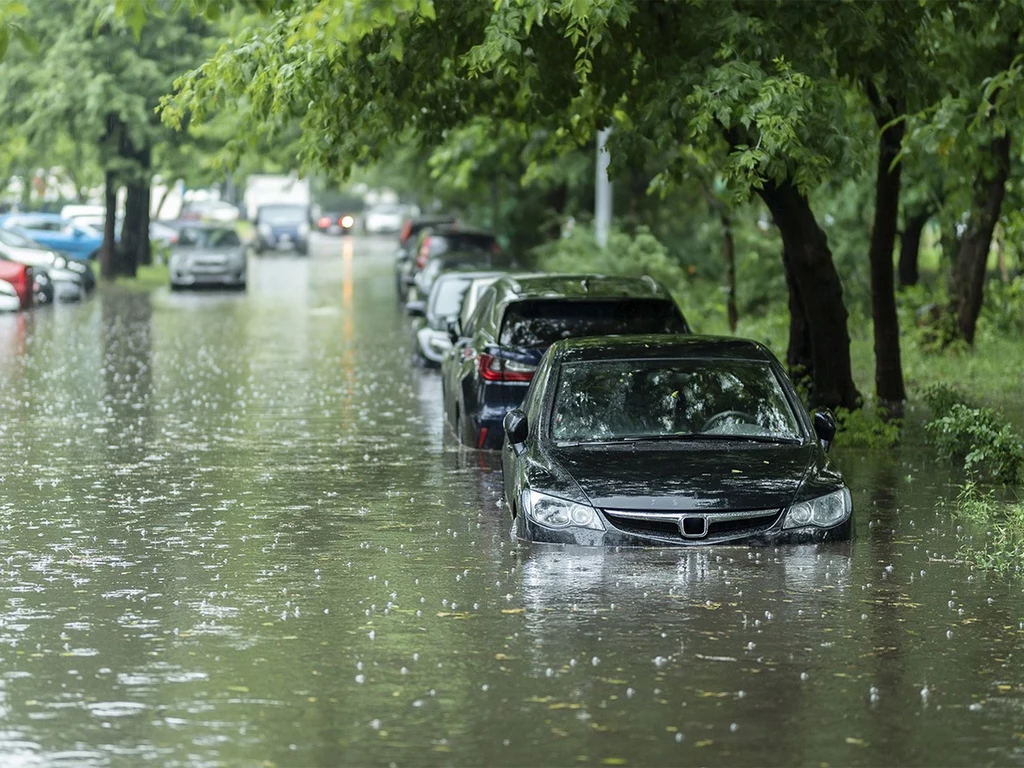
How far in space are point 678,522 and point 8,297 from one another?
29.5m

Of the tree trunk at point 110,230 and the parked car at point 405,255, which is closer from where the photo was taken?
the parked car at point 405,255

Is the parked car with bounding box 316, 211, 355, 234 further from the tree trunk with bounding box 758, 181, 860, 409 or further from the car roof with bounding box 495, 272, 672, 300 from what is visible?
the car roof with bounding box 495, 272, 672, 300

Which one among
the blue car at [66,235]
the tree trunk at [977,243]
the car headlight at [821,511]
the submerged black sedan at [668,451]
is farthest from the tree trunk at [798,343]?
the blue car at [66,235]

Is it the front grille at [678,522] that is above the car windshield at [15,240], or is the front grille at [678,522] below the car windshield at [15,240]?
below

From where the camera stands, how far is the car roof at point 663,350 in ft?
40.9

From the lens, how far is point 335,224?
382 feet

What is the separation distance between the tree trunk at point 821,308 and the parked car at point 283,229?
60958 mm

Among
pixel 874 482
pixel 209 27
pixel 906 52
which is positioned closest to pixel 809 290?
pixel 906 52

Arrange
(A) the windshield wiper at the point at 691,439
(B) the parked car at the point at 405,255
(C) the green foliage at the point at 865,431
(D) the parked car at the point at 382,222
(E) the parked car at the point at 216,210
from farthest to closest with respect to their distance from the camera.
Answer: (D) the parked car at the point at 382,222
(E) the parked car at the point at 216,210
(B) the parked car at the point at 405,255
(C) the green foliage at the point at 865,431
(A) the windshield wiper at the point at 691,439

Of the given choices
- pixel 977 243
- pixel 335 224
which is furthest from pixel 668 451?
pixel 335 224

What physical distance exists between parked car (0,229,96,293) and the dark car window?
779 centimetres

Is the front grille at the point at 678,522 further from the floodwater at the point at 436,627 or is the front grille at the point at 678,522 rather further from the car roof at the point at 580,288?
the car roof at the point at 580,288

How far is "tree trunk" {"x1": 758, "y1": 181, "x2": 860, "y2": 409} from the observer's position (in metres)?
18.4

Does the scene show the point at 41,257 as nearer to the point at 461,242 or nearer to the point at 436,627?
the point at 461,242
